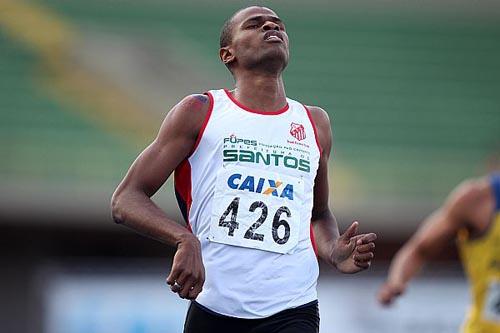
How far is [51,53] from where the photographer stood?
14969 mm

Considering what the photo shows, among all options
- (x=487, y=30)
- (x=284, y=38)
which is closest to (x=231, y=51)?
(x=284, y=38)

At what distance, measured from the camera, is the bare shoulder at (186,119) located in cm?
452

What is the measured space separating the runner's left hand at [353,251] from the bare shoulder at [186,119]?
0.76 m

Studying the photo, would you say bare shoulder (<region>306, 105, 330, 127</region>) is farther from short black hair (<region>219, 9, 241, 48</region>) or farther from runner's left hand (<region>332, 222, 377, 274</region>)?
runner's left hand (<region>332, 222, 377, 274</region>)

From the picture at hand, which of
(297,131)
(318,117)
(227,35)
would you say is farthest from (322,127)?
(227,35)

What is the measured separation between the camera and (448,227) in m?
7.24

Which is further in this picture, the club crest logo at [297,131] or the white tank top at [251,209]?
the club crest logo at [297,131]

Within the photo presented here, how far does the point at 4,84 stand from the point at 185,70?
2611mm

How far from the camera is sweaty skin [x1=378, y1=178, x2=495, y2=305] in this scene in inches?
281

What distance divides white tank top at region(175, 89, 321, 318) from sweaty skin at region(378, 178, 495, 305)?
8.55 ft

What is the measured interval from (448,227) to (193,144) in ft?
10.3

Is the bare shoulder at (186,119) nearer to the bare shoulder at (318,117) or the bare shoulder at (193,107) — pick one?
the bare shoulder at (193,107)

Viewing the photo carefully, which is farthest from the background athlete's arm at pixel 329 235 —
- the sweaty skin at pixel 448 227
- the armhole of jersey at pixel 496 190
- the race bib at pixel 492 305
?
the armhole of jersey at pixel 496 190

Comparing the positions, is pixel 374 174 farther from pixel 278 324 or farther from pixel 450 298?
pixel 278 324
